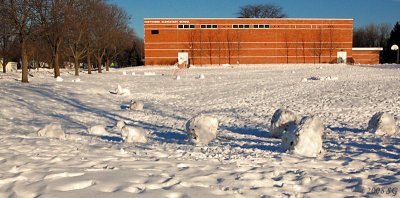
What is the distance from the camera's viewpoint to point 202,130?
25.9 ft

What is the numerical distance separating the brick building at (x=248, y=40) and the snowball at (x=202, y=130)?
53.4 metres

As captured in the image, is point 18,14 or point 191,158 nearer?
point 191,158

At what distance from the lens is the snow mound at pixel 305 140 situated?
248 inches

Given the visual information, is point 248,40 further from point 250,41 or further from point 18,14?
point 18,14

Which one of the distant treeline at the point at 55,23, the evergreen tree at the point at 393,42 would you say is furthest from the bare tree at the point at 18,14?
the evergreen tree at the point at 393,42

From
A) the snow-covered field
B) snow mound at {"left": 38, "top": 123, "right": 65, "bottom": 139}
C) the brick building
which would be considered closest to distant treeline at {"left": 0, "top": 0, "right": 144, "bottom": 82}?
the brick building

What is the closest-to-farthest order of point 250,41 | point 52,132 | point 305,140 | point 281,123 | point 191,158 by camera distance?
point 191,158 → point 305,140 → point 52,132 → point 281,123 → point 250,41

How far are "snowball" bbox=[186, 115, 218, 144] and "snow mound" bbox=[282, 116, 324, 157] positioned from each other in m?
2.01

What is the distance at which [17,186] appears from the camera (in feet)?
13.0

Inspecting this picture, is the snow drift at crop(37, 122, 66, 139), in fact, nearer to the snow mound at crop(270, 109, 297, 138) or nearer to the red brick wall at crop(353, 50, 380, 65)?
the snow mound at crop(270, 109, 297, 138)

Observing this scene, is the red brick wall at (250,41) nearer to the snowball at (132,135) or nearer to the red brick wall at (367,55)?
the red brick wall at (367,55)

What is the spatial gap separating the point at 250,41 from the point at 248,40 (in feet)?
1.49

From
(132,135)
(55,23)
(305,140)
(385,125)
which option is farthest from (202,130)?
(55,23)

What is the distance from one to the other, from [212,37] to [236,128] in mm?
52468
